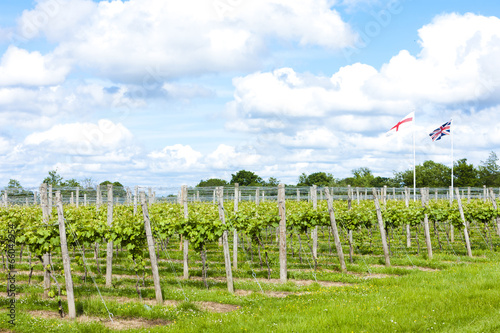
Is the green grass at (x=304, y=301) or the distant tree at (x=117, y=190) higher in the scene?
the distant tree at (x=117, y=190)

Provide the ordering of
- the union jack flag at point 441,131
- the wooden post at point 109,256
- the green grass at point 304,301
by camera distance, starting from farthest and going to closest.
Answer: the union jack flag at point 441,131 < the wooden post at point 109,256 < the green grass at point 304,301

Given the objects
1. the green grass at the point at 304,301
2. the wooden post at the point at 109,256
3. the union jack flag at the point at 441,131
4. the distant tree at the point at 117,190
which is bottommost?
the green grass at the point at 304,301

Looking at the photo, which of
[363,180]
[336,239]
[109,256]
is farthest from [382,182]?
[109,256]

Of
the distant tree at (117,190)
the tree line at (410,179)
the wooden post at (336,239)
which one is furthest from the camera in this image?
the tree line at (410,179)

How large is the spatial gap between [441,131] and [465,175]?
54449 mm

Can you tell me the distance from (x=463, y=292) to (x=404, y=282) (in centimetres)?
167

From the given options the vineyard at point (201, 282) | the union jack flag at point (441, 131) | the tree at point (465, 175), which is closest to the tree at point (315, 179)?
the tree at point (465, 175)

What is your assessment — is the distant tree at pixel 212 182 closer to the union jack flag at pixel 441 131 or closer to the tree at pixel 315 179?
the tree at pixel 315 179

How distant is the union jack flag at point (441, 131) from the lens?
29094mm

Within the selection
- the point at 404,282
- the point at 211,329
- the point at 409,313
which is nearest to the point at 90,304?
the point at 211,329

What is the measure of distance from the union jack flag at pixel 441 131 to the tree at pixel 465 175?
52.3 metres

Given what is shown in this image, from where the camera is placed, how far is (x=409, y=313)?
8562 millimetres

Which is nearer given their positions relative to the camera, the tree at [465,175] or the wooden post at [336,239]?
the wooden post at [336,239]

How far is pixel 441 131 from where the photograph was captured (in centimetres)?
2939
